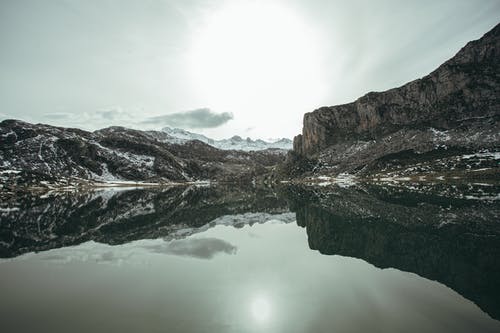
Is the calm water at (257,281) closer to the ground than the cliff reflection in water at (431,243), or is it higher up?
higher up

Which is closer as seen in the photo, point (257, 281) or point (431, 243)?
point (257, 281)

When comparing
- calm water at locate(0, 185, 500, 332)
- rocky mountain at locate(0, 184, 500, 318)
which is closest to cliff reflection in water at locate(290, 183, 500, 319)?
rocky mountain at locate(0, 184, 500, 318)

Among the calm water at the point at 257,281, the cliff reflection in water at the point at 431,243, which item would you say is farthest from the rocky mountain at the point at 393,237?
the calm water at the point at 257,281

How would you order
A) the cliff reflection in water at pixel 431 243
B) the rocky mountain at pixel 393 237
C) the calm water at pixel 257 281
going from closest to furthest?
the calm water at pixel 257 281
the cliff reflection in water at pixel 431 243
the rocky mountain at pixel 393 237

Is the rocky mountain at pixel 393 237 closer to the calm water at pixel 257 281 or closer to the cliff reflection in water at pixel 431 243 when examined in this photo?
the cliff reflection in water at pixel 431 243

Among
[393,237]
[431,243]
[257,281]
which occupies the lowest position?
[431,243]

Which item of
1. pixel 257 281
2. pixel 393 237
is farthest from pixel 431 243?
pixel 257 281

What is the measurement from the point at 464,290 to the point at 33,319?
82.0 feet

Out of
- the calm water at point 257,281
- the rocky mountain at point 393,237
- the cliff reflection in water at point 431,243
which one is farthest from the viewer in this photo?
the rocky mountain at point 393,237

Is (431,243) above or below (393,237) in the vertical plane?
below

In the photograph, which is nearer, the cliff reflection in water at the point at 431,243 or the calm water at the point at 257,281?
the calm water at the point at 257,281

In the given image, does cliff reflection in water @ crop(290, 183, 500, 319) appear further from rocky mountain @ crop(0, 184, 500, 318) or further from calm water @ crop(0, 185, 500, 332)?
calm water @ crop(0, 185, 500, 332)

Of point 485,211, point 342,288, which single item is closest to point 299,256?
point 342,288

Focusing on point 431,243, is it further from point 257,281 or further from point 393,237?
point 257,281
